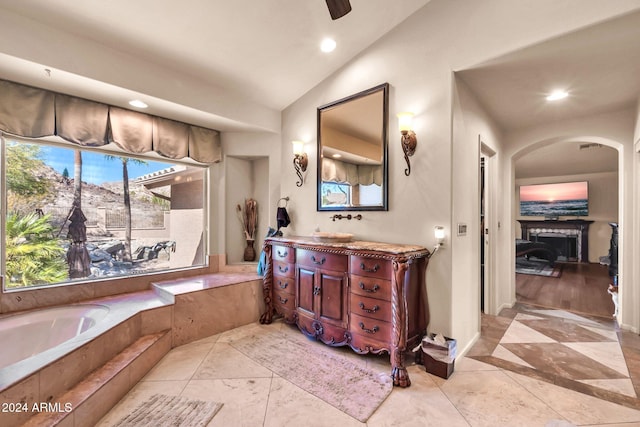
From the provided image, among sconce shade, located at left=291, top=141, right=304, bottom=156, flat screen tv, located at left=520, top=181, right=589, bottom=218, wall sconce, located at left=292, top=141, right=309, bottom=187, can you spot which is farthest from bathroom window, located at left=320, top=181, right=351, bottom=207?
flat screen tv, located at left=520, top=181, right=589, bottom=218

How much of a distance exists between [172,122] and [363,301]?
3007 mm

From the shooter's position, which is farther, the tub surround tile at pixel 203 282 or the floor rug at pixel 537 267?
the floor rug at pixel 537 267

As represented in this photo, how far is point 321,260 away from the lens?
2625mm

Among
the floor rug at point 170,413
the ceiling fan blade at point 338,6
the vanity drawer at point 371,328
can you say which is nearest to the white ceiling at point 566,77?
the ceiling fan blade at point 338,6

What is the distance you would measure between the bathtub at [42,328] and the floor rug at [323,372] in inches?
52.1

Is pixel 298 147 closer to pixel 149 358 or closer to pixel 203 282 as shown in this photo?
pixel 203 282

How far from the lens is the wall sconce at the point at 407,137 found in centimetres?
241

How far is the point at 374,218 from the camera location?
278cm

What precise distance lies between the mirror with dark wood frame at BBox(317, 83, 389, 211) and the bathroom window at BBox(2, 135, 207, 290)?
5.94 feet

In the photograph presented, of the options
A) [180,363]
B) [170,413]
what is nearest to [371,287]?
[170,413]

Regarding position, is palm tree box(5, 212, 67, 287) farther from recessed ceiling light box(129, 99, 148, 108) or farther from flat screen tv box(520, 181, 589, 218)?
flat screen tv box(520, 181, 589, 218)

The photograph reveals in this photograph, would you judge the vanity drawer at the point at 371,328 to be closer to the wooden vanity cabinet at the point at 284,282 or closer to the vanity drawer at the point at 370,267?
the vanity drawer at the point at 370,267

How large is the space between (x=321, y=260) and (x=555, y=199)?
7.82 meters

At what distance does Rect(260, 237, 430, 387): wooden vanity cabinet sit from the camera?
2.08 m
